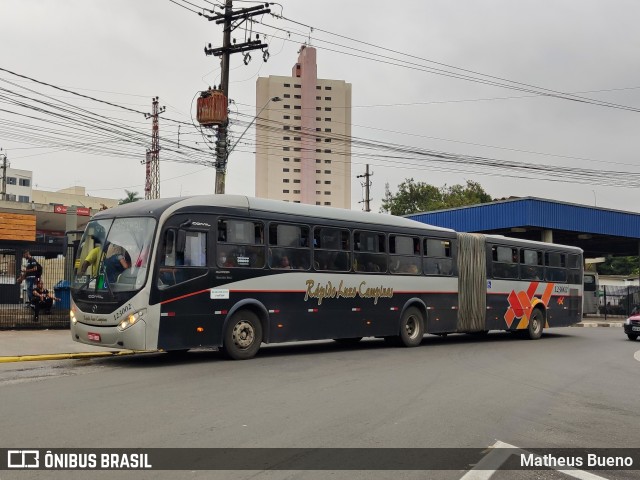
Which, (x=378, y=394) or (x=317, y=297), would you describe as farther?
(x=317, y=297)

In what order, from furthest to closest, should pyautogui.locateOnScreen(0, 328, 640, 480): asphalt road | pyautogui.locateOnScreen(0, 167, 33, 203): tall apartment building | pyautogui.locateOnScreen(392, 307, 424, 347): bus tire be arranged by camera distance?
pyautogui.locateOnScreen(0, 167, 33, 203): tall apartment building → pyautogui.locateOnScreen(392, 307, 424, 347): bus tire → pyautogui.locateOnScreen(0, 328, 640, 480): asphalt road

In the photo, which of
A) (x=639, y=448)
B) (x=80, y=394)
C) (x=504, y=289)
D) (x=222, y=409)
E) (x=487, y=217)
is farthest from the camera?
(x=487, y=217)

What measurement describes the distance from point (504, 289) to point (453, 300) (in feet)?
9.09

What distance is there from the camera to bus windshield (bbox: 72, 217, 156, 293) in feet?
38.8

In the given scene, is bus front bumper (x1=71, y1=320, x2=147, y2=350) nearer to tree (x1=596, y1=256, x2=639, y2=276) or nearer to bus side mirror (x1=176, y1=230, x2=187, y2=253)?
bus side mirror (x1=176, y1=230, x2=187, y2=253)

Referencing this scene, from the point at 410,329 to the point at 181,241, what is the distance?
7777 millimetres

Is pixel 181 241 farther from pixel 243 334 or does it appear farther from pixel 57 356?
pixel 57 356

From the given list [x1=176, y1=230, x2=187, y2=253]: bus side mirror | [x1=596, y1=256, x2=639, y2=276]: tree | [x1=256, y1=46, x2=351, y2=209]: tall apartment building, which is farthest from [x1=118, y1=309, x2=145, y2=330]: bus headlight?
[x1=256, y1=46, x2=351, y2=209]: tall apartment building

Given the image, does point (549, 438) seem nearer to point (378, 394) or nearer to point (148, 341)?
point (378, 394)

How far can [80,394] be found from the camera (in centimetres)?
890

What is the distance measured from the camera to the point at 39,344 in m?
14.8

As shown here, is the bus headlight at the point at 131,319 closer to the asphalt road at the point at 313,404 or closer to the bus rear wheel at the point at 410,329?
the asphalt road at the point at 313,404

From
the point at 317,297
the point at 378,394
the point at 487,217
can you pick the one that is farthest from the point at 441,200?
the point at 378,394

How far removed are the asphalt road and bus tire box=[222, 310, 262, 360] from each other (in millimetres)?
323
